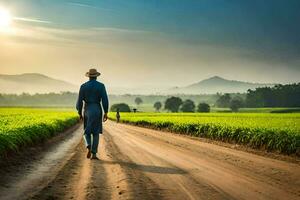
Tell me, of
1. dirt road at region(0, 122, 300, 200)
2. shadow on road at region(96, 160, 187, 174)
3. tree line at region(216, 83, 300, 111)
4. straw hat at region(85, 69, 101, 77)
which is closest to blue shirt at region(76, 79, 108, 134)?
straw hat at region(85, 69, 101, 77)

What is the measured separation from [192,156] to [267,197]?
723cm

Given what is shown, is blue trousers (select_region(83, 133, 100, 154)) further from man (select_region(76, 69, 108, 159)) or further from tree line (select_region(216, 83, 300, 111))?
tree line (select_region(216, 83, 300, 111))

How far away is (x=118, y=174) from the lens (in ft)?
34.7

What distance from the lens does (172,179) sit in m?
9.93

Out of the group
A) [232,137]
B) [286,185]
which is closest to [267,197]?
[286,185]

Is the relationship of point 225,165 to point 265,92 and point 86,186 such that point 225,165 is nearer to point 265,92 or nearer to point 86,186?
point 86,186

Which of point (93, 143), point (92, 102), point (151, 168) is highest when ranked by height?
point (92, 102)

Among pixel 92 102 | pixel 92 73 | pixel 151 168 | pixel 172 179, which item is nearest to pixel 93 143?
pixel 92 102

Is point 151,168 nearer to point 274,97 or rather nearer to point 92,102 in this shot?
point 92,102

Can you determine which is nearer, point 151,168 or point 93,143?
point 151,168

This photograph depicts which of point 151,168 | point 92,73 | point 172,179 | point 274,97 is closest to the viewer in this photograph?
point 172,179

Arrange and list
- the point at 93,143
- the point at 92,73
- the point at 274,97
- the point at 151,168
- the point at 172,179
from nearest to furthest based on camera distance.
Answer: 1. the point at 172,179
2. the point at 151,168
3. the point at 93,143
4. the point at 92,73
5. the point at 274,97

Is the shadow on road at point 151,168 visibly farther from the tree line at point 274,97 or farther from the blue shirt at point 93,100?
the tree line at point 274,97

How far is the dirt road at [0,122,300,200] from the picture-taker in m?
8.23
